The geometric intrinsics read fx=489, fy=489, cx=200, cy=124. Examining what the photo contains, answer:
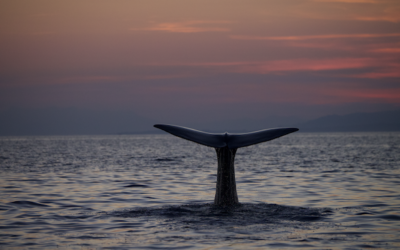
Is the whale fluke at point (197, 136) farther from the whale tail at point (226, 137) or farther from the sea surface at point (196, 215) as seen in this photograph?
the sea surface at point (196, 215)

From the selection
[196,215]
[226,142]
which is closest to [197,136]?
[226,142]

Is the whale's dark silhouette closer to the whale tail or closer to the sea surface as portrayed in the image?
the whale tail

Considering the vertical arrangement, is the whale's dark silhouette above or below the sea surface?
above

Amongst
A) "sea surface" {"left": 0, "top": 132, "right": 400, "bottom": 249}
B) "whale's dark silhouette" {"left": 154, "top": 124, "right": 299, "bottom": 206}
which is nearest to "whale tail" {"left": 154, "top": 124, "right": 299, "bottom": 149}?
"whale's dark silhouette" {"left": 154, "top": 124, "right": 299, "bottom": 206}

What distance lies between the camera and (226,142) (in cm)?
1209

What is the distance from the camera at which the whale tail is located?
11.7 metres

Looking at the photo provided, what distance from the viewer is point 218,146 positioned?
11.7m

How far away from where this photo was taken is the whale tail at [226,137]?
460 inches

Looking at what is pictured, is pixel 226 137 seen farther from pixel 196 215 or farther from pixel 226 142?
pixel 196 215

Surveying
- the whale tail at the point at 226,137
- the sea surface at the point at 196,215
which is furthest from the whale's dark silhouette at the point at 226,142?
the sea surface at the point at 196,215

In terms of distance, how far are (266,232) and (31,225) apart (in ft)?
18.5

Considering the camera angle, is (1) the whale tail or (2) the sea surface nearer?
(2) the sea surface

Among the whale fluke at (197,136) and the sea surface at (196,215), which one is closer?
the sea surface at (196,215)

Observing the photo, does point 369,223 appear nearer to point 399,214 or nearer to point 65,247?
point 399,214
